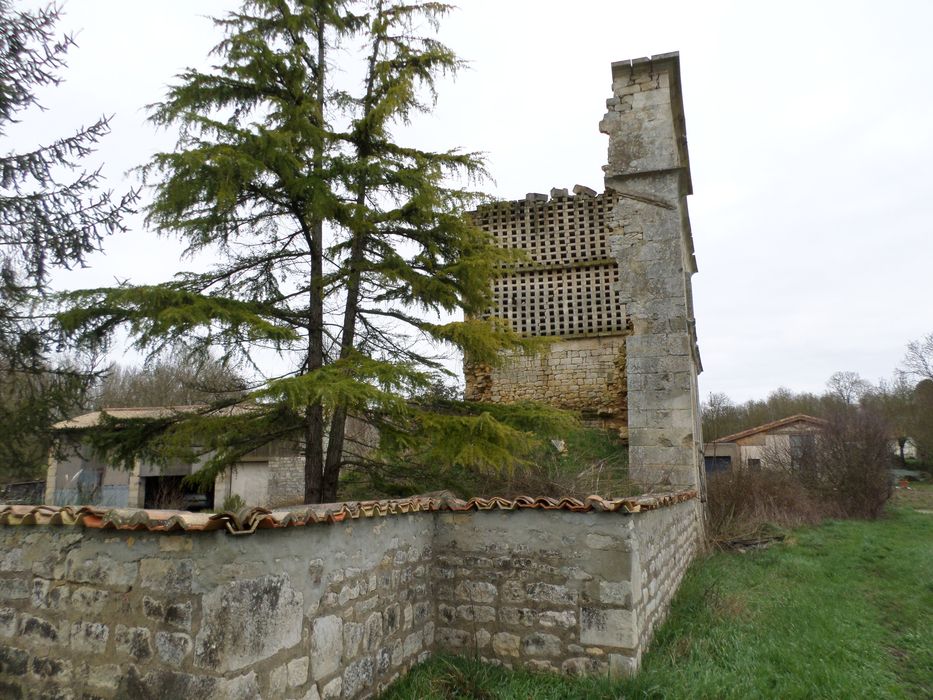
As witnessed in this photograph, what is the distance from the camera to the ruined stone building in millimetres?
10195

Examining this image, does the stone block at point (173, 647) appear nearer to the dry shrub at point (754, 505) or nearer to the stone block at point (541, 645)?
the stone block at point (541, 645)

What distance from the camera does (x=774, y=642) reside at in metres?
5.68

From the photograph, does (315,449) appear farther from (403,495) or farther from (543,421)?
(543,421)

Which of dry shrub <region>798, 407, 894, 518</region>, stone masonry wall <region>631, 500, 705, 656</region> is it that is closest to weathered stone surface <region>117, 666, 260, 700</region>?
stone masonry wall <region>631, 500, 705, 656</region>

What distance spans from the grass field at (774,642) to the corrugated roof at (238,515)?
1.24 meters

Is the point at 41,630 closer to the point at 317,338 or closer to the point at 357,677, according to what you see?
the point at 357,677

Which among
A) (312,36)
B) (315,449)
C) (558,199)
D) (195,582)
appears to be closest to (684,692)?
(195,582)

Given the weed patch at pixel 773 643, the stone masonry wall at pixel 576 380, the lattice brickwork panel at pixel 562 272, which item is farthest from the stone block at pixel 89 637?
the lattice brickwork panel at pixel 562 272

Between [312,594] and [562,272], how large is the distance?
9.99 m

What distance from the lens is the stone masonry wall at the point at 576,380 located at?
38.8 feet

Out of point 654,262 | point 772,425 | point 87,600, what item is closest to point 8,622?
point 87,600

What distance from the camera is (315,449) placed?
7031mm

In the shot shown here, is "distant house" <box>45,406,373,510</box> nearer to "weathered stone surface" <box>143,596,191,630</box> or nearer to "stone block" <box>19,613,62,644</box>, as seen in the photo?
"stone block" <box>19,613,62,644</box>

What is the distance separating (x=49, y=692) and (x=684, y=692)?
4.09 metres
